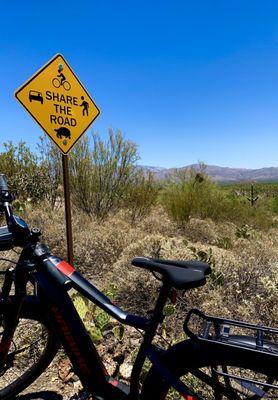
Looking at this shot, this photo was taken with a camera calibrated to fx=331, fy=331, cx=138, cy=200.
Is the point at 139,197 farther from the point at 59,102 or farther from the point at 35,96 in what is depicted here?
the point at 35,96

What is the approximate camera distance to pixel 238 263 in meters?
4.15

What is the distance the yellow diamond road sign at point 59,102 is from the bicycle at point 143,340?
5.46 feet

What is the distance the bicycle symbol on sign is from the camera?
358 cm

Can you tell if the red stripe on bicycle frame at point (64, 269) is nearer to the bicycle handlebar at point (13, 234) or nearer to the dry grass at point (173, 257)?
the bicycle handlebar at point (13, 234)

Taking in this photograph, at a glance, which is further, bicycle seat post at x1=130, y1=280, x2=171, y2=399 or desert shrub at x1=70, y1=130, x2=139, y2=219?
desert shrub at x1=70, y1=130, x2=139, y2=219

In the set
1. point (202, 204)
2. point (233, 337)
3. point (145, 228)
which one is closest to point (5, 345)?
point (233, 337)

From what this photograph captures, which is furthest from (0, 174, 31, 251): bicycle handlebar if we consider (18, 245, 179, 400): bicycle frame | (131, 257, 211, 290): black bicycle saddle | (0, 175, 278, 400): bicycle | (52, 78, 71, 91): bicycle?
(52, 78, 71, 91): bicycle

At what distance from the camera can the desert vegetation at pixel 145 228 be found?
353cm

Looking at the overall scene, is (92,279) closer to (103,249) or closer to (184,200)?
(103,249)

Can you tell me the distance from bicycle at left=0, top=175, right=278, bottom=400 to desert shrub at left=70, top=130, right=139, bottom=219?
19.0ft

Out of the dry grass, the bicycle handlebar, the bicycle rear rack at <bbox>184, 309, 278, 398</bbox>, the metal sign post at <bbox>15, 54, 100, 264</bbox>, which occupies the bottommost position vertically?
the dry grass

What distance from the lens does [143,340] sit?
1.78 m

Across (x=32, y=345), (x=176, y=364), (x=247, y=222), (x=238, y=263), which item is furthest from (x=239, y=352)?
(x=247, y=222)

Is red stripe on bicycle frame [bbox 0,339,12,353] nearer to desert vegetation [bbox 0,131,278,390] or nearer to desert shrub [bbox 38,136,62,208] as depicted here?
desert vegetation [bbox 0,131,278,390]
